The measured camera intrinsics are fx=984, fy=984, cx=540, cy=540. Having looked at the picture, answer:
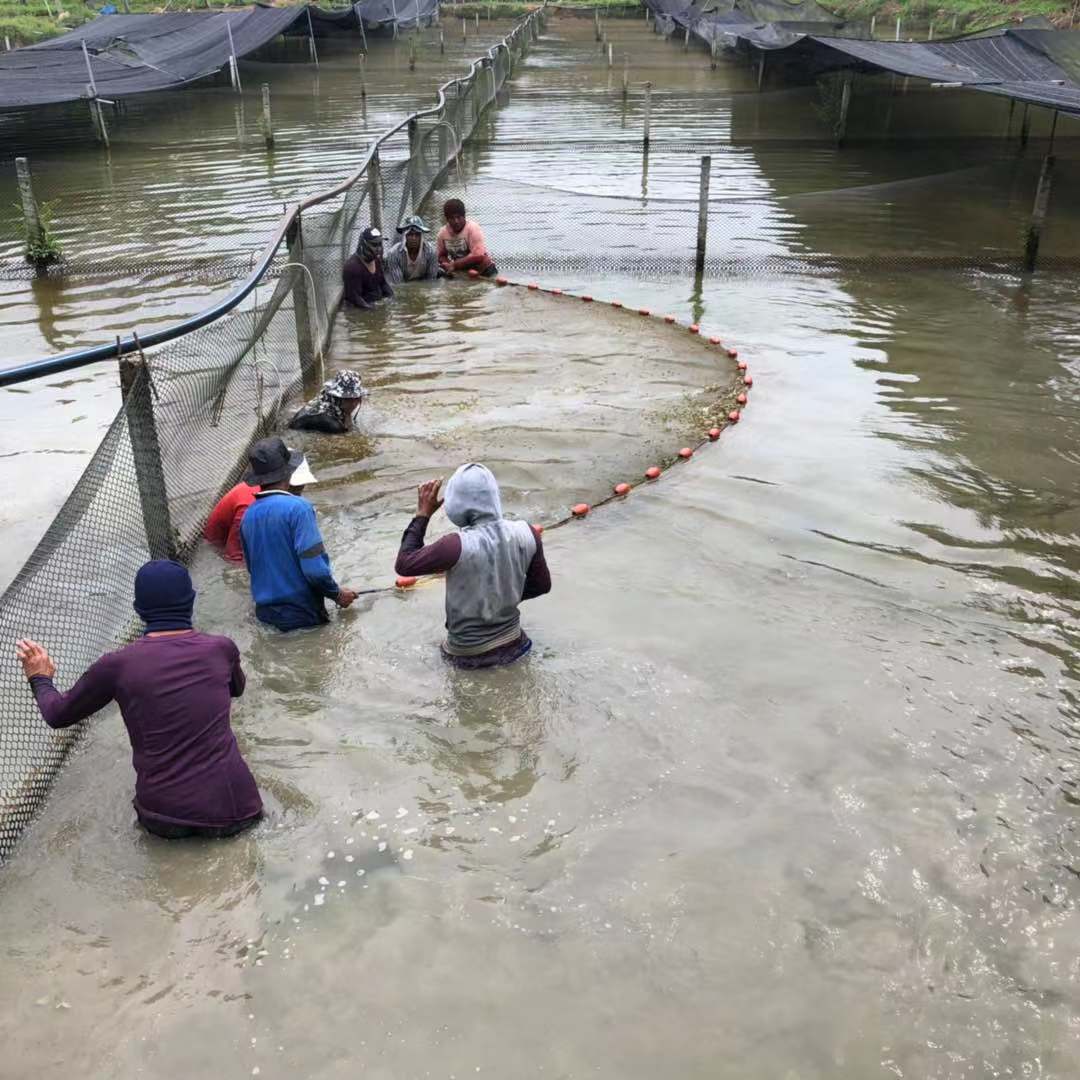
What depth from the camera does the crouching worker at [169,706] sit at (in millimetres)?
3701

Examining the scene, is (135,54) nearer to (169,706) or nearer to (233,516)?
(233,516)

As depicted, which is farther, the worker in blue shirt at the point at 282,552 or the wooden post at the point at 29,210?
the wooden post at the point at 29,210

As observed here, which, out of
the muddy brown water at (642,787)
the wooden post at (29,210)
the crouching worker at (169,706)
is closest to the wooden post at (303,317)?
the muddy brown water at (642,787)

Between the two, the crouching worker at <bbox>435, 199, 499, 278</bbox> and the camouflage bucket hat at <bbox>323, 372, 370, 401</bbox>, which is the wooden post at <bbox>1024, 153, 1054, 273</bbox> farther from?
the camouflage bucket hat at <bbox>323, 372, 370, 401</bbox>

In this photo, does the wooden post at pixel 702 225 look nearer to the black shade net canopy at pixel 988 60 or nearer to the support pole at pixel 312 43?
the black shade net canopy at pixel 988 60

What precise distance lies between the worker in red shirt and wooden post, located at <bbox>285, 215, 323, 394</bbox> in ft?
10.6

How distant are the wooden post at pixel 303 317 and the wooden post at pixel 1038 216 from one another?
889cm

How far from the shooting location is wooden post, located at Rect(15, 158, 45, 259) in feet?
41.9

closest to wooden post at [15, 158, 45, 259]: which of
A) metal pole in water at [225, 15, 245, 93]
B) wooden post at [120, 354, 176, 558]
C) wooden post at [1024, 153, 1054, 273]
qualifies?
wooden post at [120, 354, 176, 558]

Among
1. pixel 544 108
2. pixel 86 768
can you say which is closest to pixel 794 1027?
pixel 86 768

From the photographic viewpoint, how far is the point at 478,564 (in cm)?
484

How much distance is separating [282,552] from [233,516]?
864 millimetres

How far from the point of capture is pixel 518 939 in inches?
137

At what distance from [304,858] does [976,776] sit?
113 inches
